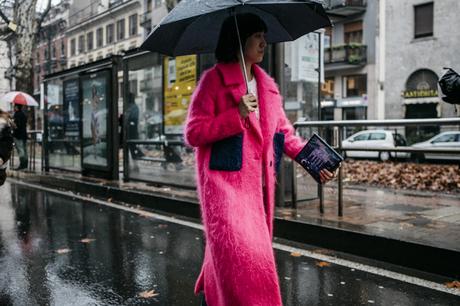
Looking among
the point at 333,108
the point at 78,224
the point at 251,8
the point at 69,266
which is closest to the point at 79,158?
the point at 78,224

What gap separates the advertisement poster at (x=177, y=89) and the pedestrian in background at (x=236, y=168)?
687 cm

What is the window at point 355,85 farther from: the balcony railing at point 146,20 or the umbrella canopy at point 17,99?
the umbrella canopy at point 17,99

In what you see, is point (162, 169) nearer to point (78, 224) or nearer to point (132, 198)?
point (132, 198)

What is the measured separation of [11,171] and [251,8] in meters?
13.7

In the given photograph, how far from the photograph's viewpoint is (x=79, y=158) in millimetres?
13352

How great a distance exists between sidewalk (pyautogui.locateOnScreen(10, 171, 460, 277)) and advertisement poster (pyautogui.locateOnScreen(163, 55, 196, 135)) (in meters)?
1.26

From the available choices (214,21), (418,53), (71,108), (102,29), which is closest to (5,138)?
(214,21)

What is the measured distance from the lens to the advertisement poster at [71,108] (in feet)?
43.4

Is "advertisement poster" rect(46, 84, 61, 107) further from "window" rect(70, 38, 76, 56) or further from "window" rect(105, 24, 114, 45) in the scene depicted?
"window" rect(70, 38, 76, 56)

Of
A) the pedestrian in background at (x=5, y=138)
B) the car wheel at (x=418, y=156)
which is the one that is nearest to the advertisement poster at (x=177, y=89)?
the car wheel at (x=418, y=156)

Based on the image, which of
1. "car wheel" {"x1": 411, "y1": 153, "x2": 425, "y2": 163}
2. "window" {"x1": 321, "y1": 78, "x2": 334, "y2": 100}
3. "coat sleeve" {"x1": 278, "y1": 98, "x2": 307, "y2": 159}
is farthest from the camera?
"window" {"x1": 321, "y1": 78, "x2": 334, "y2": 100}

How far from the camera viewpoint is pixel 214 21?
127 inches

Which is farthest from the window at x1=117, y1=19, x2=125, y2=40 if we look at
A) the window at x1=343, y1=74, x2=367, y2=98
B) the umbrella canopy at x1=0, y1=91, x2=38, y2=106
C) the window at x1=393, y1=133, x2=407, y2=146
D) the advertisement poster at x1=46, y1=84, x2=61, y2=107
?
the window at x1=393, y1=133, x2=407, y2=146

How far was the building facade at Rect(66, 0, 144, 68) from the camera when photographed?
2179 inches
